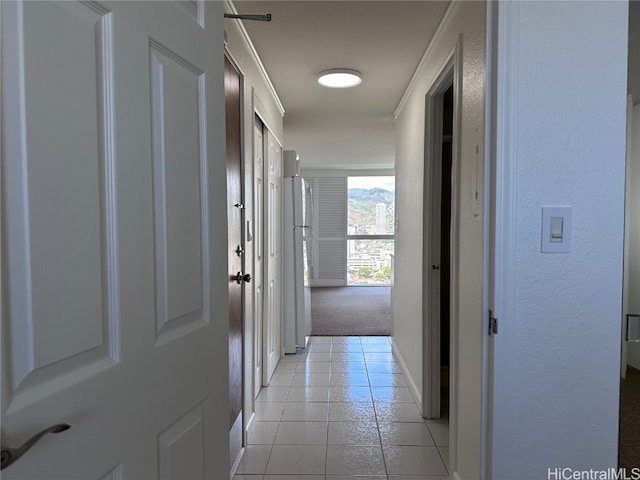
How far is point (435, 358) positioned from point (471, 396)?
0.99 m

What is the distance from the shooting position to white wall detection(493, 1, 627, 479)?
1.06 metres

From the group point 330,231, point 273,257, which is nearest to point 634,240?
point 273,257

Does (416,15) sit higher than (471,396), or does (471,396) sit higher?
(416,15)

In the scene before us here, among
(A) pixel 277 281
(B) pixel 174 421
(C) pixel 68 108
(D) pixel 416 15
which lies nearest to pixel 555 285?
(B) pixel 174 421

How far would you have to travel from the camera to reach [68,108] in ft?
2.15

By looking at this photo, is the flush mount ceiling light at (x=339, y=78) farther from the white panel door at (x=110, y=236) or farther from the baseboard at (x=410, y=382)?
the baseboard at (x=410, y=382)

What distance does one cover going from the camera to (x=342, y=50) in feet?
7.94

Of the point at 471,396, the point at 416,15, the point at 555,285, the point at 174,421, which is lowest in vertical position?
the point at 471,396

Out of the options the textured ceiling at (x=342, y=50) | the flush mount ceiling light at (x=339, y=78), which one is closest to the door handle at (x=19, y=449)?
the textured ceiling at (x=342, y=50)

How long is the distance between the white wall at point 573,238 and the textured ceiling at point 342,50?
3.38 feet

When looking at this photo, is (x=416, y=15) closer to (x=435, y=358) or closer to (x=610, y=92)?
(x=610, y=92)

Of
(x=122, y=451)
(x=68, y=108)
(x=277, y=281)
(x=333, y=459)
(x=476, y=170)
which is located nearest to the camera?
(x=68, y=108)

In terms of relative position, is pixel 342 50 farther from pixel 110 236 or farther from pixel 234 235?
pixel 110 236

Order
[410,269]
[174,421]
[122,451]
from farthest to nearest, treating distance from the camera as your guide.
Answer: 1. [410,269]
2. [174,421]
3. [122,451]
